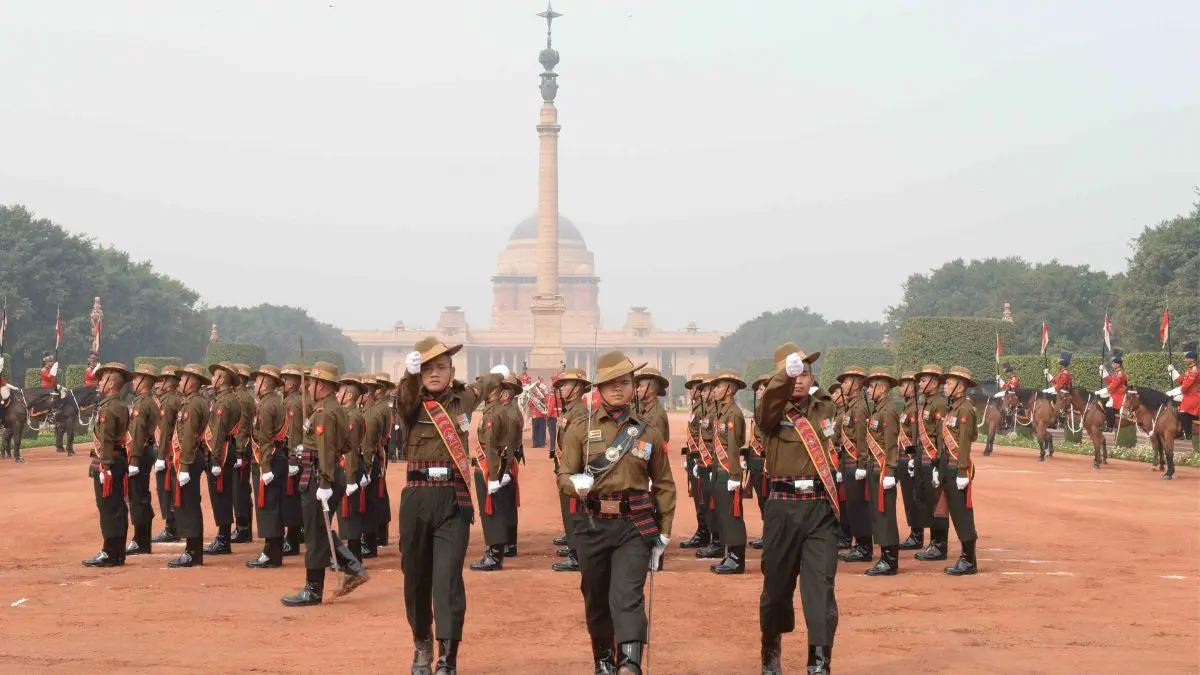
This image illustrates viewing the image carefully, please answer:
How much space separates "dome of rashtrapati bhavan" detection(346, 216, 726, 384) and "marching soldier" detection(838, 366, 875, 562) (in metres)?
129

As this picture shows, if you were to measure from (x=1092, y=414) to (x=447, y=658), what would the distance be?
2441 cm

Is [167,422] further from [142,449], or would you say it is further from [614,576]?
[614,576]

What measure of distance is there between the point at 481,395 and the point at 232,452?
3642 millimetres

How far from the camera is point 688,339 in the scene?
15638 cm

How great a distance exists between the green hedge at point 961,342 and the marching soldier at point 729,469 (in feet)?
148

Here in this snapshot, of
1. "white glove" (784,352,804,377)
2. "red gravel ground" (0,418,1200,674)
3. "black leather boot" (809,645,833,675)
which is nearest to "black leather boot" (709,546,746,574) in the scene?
"red gravel ground" (0,418,1200,674)

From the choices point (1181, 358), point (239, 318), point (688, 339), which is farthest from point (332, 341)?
point (1181, 358)

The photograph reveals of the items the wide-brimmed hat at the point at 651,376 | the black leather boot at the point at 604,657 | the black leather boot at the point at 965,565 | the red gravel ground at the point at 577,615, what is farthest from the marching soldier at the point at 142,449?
the black leather boot at the point at 965,565

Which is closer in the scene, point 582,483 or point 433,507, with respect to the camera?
point 582,483

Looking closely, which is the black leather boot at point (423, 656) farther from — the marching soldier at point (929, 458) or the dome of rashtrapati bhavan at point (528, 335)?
the dome of rashtrapati bhavan at point (528, 335)

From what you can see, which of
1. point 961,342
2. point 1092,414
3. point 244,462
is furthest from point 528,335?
point 244,462

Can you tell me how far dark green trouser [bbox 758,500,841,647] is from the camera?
28.9 ft

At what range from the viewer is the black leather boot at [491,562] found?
14.1m

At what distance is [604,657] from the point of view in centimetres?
856
